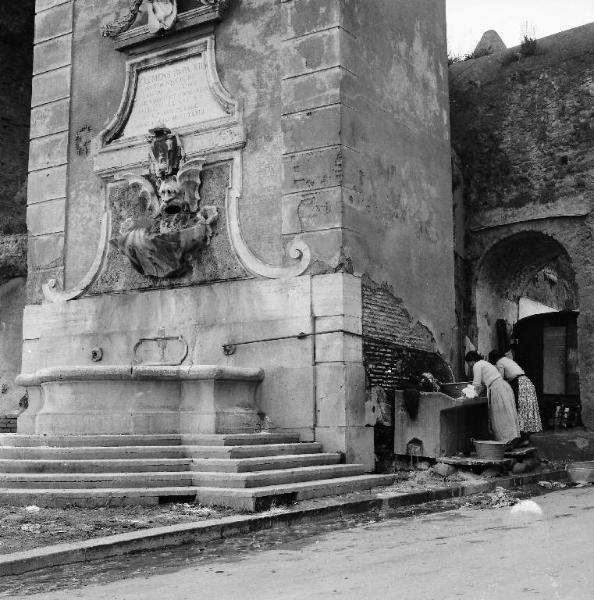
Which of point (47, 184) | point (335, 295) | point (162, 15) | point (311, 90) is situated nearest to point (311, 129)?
point (311, 90)

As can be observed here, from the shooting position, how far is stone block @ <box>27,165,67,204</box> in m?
12.7

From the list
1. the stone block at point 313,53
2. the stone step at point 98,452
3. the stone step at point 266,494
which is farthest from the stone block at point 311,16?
the stone step at point 266,494

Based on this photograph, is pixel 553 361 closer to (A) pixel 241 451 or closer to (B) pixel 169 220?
(B) pixel 169 220

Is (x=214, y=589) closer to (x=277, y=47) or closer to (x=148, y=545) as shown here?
(x=148, y=545)

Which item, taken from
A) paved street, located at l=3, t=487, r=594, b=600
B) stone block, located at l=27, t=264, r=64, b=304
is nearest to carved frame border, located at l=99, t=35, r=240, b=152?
stone block, located at l=27, t=264, r=64, b=304

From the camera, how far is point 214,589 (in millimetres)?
4891

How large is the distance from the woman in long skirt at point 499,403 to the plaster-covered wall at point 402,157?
113 cm

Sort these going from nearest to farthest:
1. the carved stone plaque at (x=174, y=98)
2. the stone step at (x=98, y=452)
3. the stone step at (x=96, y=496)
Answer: the stone step at (x=96, y=496), the stone step at (x=98, y=452), the carved stone plaque at (x=174, y=98)

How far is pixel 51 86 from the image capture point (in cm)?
1311

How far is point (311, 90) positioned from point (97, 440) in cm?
486

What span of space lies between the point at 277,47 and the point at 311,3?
674 millimetres

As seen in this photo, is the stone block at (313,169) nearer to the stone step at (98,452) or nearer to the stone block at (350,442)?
the stone block at (350,442)

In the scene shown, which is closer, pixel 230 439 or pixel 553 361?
pixel 230 439

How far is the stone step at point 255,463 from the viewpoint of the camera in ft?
27.4
